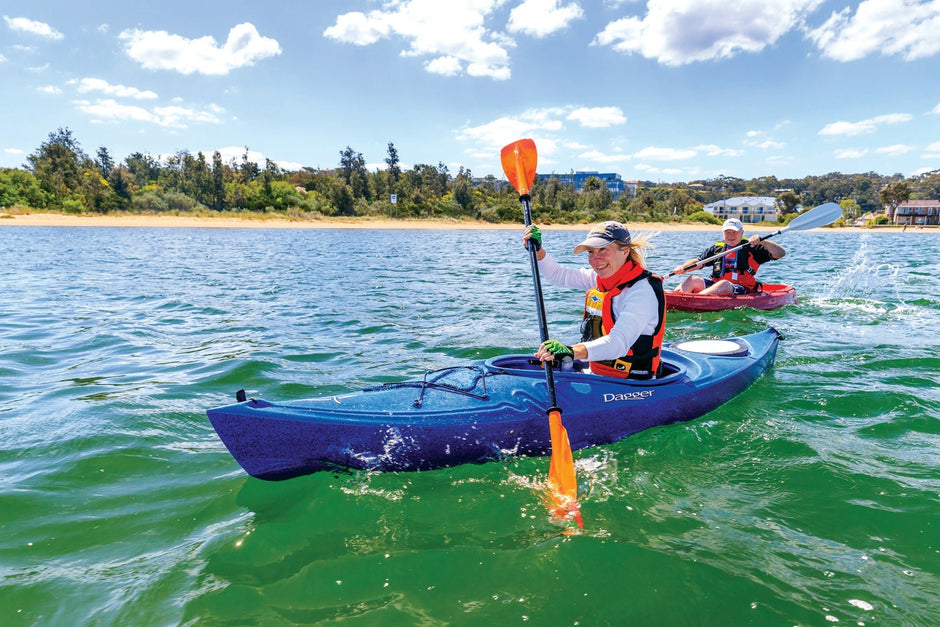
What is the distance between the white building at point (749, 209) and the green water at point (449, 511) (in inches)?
3295

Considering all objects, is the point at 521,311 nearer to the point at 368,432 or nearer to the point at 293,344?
the point at 293,344

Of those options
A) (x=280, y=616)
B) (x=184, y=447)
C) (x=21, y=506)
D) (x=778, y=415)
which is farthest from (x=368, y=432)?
(x=778, y=415)

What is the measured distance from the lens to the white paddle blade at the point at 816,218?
895 centimetres

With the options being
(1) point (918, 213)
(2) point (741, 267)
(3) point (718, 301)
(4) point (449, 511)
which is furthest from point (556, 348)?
(1) point (918, 213)

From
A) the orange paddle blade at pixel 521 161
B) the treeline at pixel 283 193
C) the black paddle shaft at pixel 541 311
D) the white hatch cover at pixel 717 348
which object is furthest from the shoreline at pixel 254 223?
the black paddle shaft at pixel 541 311

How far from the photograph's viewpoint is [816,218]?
906 centimetres

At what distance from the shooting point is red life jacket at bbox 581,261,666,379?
3.99 meters

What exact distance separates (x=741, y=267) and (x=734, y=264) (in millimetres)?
124

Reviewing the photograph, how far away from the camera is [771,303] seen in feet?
29.6

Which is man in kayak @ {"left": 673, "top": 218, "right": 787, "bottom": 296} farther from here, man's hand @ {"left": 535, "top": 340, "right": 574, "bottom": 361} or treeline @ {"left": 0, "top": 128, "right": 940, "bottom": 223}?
treeline @ {"left": 0, "top": 128, "right": 940, "bottom": 223}

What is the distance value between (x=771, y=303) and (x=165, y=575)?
371 inches

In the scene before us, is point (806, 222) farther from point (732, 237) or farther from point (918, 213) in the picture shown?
point (918, 213)

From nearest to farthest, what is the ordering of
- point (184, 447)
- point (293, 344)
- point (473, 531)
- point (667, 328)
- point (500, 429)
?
point (473, 531) → point (500, 429) → point (184, 447) → point (293, 344) → point (667, 328)

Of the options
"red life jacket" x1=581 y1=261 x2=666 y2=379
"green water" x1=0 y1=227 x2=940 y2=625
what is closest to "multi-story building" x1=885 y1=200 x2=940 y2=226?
"green water" x1=0 y1=227 x2=940 y2=625
